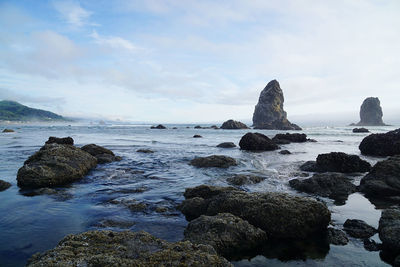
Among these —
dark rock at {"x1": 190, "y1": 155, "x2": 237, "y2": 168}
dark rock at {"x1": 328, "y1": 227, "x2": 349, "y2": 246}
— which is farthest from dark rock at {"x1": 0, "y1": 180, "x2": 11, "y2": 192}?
dark rock at {"x1": 328, "y1": 227, "x2": 349, "y2": 246}

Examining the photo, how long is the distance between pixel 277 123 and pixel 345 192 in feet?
336

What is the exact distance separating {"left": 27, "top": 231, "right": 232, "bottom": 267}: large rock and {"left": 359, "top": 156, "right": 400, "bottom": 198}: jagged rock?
804cm

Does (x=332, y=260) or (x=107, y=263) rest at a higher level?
(x=107, y=263)

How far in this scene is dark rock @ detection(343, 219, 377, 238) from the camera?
5.42m

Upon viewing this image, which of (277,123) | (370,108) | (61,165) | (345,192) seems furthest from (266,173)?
(370,108)

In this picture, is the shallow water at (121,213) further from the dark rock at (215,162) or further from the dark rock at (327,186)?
the dark rock at (215,162)

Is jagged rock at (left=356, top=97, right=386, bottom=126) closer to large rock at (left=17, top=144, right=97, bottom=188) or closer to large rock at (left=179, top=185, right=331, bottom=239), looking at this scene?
large rock at (left=179, top=185, right=331, bottom=239)

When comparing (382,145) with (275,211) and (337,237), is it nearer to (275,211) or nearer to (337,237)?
(337,237)

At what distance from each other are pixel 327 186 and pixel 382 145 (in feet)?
51.0

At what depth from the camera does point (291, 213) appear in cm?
569

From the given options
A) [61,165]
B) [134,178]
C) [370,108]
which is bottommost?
[134,178]

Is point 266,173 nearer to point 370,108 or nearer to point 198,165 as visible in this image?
point 198,165

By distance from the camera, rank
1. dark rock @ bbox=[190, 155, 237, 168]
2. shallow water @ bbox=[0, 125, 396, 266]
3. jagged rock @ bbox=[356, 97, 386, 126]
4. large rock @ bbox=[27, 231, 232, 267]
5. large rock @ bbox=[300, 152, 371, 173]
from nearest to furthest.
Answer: large rock @ bbox=[27, 231, 232, 267] → shallow water @ bbox=[0, 125, 396, 266] → large rock @ bbox=[300, 152, 371, 173] → dark rock @ bbox=[190, 155, 237, 168] → jagged rock @ bbox=[356, 97, 386, 126]

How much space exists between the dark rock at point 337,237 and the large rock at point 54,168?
9756 millimetres
